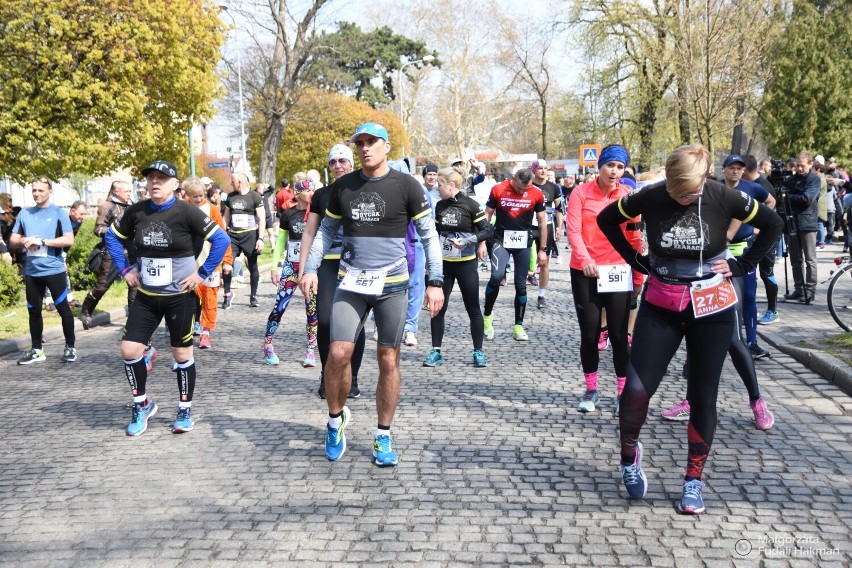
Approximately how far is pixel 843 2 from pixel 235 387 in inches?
1651

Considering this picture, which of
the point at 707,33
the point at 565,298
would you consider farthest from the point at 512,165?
the point at 565,298

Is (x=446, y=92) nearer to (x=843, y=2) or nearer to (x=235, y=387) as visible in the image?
(x=843, y=2)

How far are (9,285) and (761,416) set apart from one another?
10649 millimetres

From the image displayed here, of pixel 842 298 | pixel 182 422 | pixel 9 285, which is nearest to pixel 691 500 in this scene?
pixel 182 422

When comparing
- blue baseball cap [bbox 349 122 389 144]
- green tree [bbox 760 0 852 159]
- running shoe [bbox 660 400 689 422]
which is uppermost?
green tree [bbox 760 0 852 159]

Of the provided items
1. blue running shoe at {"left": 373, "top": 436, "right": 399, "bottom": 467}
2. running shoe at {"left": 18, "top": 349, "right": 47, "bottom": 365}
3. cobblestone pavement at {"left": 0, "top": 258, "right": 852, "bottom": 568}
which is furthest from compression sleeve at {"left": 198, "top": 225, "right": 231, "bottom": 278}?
running shoe at {"left": 18, "top": 349, "right": 47, "bottom": 365}

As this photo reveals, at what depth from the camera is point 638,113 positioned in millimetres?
33188

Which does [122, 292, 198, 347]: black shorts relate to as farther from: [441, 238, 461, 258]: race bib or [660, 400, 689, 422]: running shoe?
[660, 400, 689, 422]: running shoe

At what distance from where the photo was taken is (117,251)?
6.09 m

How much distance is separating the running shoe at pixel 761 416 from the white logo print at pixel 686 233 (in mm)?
1967

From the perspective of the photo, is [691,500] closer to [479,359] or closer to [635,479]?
[635,479]

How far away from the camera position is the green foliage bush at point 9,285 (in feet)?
39.5

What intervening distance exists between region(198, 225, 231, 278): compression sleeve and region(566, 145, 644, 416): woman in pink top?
257 cm

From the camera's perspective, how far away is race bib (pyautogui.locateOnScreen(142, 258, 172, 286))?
19.2 ft
